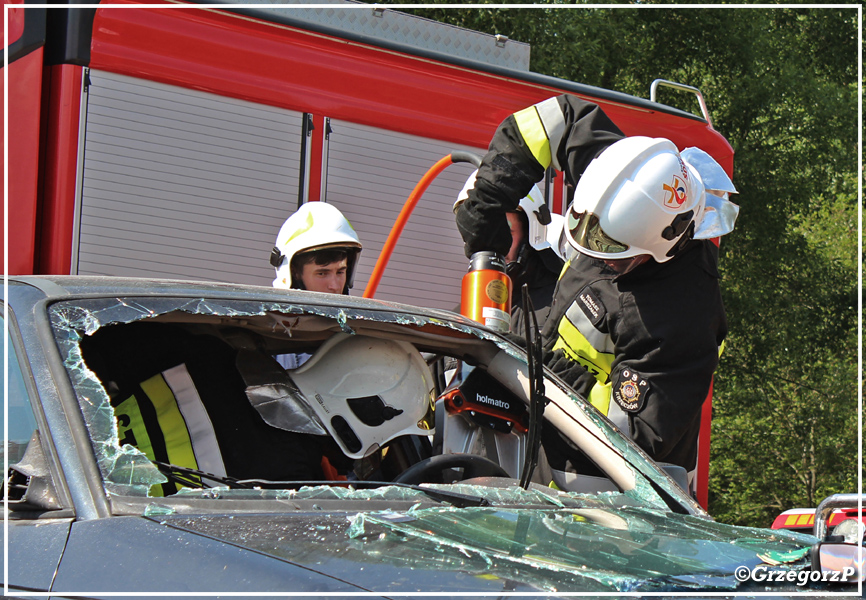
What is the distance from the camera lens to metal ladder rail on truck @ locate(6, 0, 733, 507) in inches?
185

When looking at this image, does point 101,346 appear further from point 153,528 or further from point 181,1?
point 181,1

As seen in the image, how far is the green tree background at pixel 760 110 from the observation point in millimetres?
11617

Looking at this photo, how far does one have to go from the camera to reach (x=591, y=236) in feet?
12.8

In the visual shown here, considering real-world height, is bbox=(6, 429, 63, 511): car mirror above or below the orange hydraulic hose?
below

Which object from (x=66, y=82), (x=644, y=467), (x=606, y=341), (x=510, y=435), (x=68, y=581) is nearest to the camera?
(x=68, y=581)

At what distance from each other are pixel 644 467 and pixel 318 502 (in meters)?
1.03

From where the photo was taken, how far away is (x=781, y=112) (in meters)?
12.7

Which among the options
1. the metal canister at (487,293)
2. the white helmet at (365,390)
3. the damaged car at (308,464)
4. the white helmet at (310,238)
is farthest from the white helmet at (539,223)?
the white helmet at (365,390)

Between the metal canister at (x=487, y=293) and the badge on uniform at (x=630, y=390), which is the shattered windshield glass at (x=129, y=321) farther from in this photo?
the metal canister at (x=487, y=293)

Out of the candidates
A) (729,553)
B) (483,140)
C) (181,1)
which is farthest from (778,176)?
(729,553)

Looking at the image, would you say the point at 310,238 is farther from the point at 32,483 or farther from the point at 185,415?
the point at 32,483

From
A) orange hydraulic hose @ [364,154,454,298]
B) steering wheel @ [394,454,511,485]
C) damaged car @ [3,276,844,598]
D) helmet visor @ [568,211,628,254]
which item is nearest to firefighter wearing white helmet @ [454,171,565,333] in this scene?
orange hydraulic hose @ [364,154,454,298]

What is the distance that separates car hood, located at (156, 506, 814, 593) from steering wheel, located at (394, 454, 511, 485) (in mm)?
456

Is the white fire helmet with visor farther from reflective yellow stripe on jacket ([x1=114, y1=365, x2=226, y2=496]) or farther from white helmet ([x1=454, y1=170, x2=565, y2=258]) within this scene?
reflective yellow stripe on jacket ([x1=114, y1=365, x2=226, y2=496])
